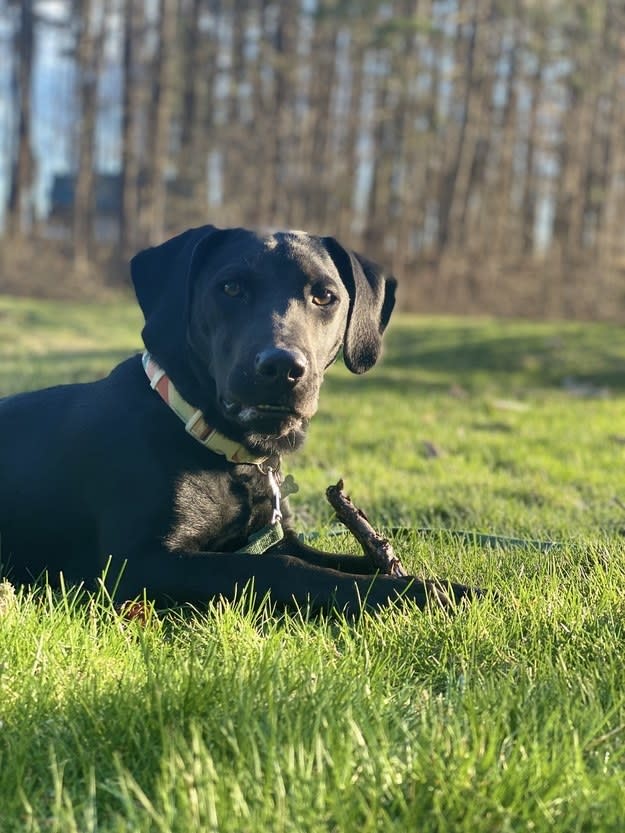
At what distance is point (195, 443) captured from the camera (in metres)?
3.39

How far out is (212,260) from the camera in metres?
3.69

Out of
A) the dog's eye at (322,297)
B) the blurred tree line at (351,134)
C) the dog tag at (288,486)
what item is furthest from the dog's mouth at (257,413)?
the blurred tree line at (351,134)

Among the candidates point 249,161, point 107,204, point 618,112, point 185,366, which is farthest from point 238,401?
point 107,204

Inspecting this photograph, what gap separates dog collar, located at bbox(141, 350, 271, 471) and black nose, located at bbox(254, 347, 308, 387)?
33cm

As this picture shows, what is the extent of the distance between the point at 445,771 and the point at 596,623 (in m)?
1.09

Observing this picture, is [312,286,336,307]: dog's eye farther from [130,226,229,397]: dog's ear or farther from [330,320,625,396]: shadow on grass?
[330,320,625,396]: shadow on grass

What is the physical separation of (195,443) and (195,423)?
0.09 meters

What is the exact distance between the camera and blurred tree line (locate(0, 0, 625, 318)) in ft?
92.1

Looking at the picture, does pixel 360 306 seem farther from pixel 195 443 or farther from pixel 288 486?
pixel 195 443

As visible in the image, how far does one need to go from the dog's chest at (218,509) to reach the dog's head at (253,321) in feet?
0.49

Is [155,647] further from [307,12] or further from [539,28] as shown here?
[539,28]

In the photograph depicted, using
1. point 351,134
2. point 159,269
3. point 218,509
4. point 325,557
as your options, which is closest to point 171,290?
point 159,269

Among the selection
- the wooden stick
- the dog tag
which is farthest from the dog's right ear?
the wooden stick

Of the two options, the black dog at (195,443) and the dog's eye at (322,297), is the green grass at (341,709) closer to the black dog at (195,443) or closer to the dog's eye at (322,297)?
the black dog at (195,443)
